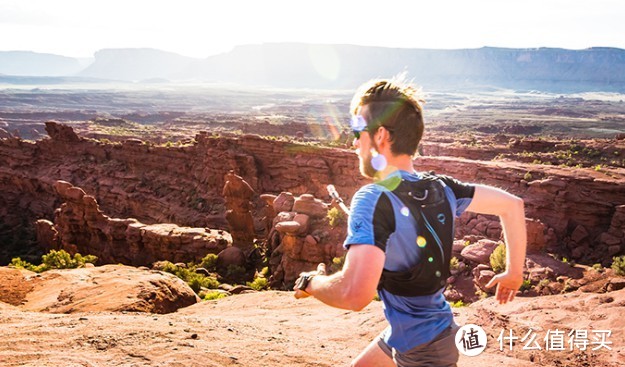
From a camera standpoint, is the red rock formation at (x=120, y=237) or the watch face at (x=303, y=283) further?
the red rock formation at (x=120, y=237)

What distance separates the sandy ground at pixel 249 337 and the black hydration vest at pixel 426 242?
371cm

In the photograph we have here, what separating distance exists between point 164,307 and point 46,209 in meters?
32.9

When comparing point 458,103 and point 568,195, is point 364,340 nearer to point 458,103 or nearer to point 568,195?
point 568,195

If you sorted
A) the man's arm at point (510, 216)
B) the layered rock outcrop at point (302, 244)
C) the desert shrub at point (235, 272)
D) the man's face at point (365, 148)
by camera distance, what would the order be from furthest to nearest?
the desert shrub at point (235, 272) → the layered rock outcrop at point (302, 244) → the man's arm at point (510, 216) → the man's face at point (365, 148)

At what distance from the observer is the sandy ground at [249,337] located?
527cm

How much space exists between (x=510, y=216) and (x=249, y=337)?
4.85 m

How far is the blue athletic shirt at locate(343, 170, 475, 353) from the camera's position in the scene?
1.99m

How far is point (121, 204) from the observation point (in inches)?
1369

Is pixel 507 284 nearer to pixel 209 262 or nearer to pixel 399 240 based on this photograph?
pixel 399 240

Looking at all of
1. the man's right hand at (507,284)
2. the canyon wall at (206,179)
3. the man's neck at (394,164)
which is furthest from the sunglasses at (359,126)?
the canyon wall at (206,179)

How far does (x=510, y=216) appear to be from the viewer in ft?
8.43

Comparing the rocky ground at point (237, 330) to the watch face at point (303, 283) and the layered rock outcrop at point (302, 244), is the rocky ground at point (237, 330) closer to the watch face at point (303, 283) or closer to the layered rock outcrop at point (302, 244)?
the watch face at point (303, 283)

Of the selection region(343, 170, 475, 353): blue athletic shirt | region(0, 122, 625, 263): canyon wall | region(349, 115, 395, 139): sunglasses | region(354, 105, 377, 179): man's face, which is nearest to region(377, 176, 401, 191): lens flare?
region(343, 170, 475, 353): blue athletic shirt

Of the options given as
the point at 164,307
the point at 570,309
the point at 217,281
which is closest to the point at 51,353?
the point at 164,307
